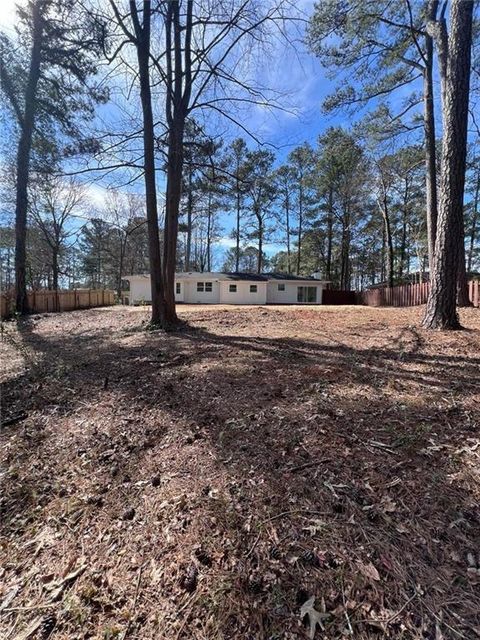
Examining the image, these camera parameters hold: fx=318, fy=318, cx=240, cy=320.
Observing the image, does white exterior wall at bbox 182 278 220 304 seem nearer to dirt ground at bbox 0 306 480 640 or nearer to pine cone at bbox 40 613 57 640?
dirt ground at bbox 0 306 480 640

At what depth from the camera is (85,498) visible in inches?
73.9

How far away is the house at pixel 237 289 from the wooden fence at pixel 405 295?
3775 mm

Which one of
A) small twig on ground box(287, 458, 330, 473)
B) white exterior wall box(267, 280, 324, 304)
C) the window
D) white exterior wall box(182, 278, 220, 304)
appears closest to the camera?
small twig on ground box(287, 458, 330, 473)

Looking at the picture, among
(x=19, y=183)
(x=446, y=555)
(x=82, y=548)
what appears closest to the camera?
(x=446, y=555)

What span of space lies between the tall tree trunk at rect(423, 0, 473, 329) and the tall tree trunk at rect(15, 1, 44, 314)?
9.95 metres

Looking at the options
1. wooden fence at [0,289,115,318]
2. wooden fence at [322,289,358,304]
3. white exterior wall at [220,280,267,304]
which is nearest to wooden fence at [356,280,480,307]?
wooden fence at [322,289,358,304]

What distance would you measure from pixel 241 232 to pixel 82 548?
2769 centimetres

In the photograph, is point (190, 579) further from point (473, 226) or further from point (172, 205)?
point (473, 226)

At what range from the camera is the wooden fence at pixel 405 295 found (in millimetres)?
12145

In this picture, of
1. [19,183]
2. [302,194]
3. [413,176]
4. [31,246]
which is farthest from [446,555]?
[31,246]

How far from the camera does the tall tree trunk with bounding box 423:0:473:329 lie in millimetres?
5086

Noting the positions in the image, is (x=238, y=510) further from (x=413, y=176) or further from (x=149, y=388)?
(x=413, y=176)

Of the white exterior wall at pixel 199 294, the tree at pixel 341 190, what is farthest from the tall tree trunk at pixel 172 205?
the white exterior wall at pixel 199 294

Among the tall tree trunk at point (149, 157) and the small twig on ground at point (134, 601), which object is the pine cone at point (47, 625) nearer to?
the small twig on ground at point (134, 601)
